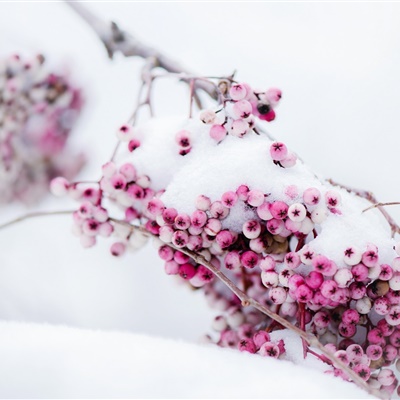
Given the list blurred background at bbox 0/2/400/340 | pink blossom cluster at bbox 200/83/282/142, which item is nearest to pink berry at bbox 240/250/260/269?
pink blossom cluster at bbox 200/83/282/142

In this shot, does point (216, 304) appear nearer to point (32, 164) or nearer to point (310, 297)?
point (310, 297)

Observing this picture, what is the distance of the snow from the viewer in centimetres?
74

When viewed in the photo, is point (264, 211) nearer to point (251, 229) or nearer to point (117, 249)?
point (251, 229)

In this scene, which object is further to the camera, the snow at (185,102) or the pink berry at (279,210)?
the snow at (185,102)

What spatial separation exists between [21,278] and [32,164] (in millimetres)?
177

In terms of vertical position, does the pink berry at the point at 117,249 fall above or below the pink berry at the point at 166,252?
below

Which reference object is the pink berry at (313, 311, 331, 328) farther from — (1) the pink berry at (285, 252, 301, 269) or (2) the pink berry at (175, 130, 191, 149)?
(2) the pink berry at (175, 130, 191, 149)

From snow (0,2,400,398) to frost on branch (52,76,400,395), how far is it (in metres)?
0.18

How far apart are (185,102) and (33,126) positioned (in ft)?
0.74

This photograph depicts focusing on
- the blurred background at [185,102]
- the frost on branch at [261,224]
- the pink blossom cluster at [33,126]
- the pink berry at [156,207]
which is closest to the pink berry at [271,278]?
the frost on branch at [261,224]

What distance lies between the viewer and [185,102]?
0.89 m

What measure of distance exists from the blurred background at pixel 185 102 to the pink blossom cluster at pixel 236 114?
204 millimetres

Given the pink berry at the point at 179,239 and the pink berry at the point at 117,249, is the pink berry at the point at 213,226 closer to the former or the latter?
the pink berry at the point at 179,239

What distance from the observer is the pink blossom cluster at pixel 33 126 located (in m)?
0.80
